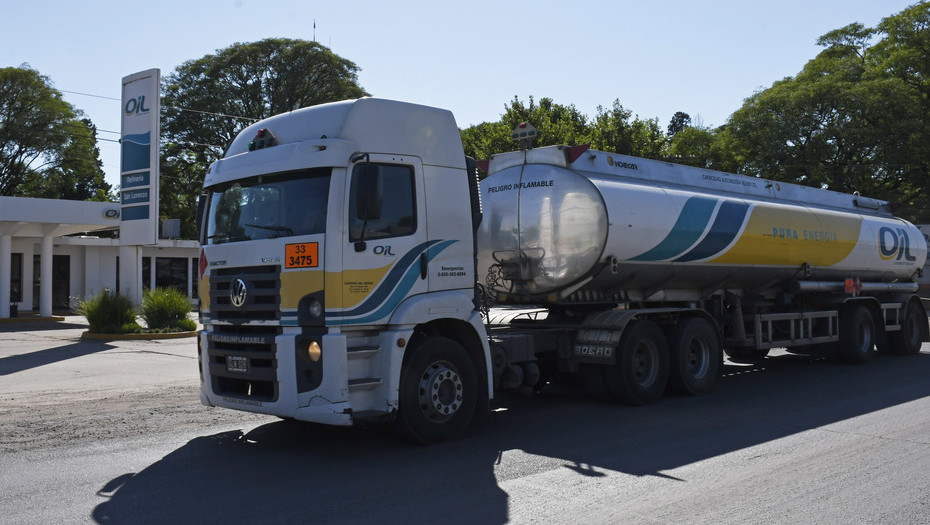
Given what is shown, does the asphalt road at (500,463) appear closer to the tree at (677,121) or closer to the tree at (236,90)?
the tree at (236,90)

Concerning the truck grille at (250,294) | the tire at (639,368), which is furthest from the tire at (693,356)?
the truck grille at (250,294)

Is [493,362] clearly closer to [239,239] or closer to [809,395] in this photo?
[239,239]

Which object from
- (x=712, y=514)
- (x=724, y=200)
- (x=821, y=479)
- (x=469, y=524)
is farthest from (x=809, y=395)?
(x=469, y=524)

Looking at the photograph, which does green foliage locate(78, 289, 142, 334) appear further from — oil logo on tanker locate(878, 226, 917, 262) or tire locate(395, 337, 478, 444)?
oil logo on tanker locate(878, 226, 917, 262)

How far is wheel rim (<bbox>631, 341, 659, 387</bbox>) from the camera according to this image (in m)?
10.5

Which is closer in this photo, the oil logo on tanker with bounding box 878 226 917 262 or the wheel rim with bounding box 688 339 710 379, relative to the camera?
the wheel rim with bounding box 688 339 710 379

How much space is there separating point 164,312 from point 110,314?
1481 millimetres

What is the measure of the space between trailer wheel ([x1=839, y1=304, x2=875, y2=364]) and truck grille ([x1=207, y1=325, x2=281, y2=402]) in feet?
40.3

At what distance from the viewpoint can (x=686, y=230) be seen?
11.1m

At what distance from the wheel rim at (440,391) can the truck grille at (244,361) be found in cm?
146

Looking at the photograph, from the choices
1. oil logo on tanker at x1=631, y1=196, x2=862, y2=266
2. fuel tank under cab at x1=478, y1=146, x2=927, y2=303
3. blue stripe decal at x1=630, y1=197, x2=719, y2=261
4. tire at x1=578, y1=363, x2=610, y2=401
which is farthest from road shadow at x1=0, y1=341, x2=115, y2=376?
oil logo on tanker at x1=631, y1=196, x2=862, y2=266

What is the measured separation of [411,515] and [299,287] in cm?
252

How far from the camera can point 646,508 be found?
5.70 meters

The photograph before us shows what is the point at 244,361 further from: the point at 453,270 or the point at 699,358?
the point at 699,358
